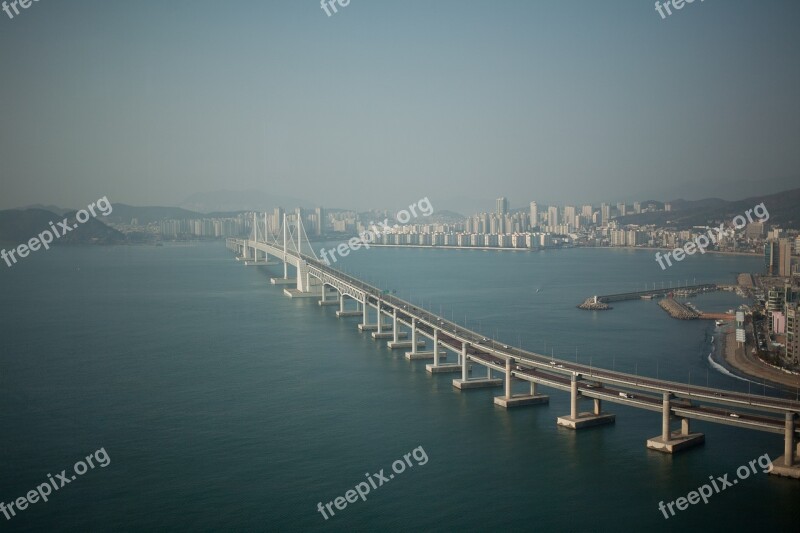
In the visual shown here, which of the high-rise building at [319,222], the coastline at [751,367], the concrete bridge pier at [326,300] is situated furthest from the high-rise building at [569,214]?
the coastline at [751,367]

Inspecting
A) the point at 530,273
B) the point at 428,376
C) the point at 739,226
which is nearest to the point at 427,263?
the point at 530,273

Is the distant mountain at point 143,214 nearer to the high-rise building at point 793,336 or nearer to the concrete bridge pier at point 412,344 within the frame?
the concrete bridge pier at point 412,344

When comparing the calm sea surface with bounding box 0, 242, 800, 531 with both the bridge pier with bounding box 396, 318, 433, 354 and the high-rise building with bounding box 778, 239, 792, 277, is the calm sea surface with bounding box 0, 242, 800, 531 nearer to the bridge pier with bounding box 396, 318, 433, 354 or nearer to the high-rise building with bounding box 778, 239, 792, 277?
the bridge pier with bounding box 396, 318, 433, 354

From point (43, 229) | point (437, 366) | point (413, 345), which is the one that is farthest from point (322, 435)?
point (43, 229)

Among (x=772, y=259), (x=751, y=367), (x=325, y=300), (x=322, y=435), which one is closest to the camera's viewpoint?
(x=322, y=435)

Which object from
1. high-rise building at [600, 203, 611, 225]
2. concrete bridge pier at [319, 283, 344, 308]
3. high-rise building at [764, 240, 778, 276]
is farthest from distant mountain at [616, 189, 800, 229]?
concrete bridge pier at [319, 283, 344, 308]

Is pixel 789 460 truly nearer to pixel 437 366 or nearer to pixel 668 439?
pixel 668 439
